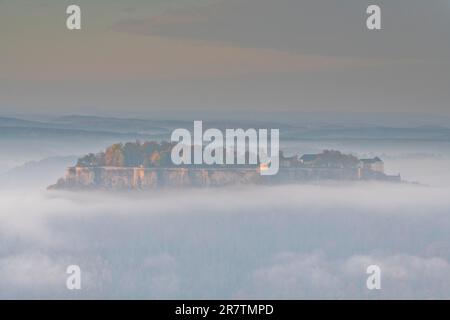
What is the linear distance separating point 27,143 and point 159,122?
46.0 inches

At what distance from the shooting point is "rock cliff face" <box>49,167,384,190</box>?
11.4m

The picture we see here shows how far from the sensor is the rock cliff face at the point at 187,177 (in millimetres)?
11367

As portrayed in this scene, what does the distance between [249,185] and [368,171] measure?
105cm

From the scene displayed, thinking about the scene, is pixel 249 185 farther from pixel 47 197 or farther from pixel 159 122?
pixel 47 197

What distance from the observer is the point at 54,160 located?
37.2 ft

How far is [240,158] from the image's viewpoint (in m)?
11.3

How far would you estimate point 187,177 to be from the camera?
37.5 ft
